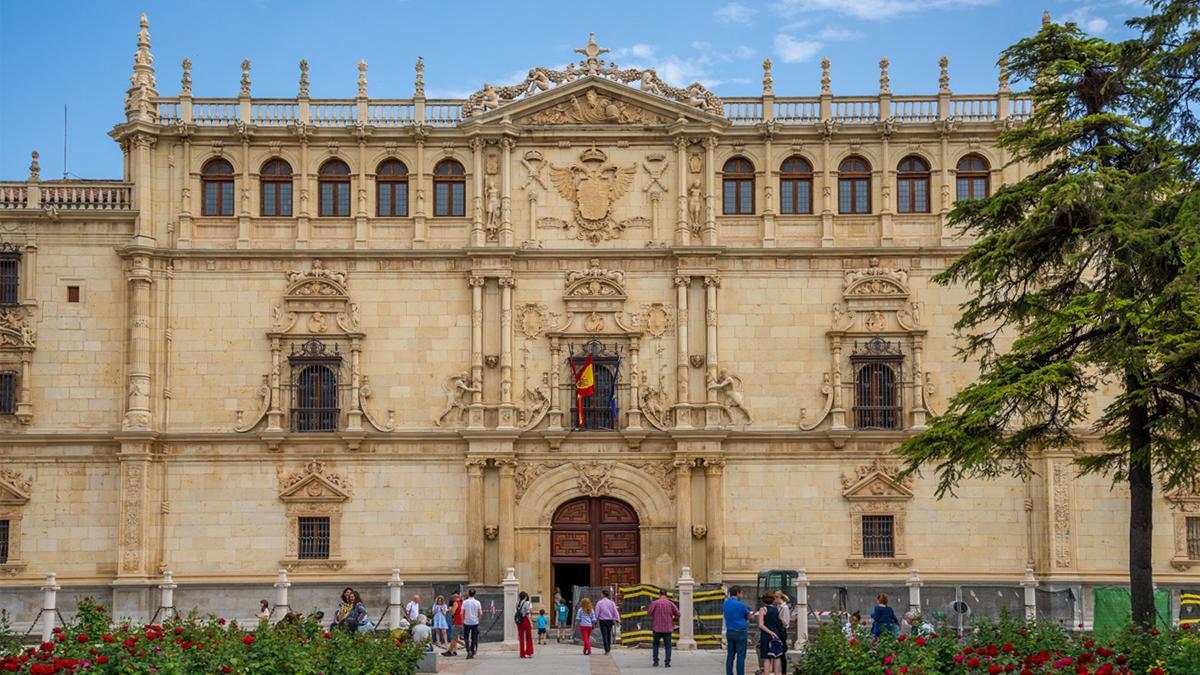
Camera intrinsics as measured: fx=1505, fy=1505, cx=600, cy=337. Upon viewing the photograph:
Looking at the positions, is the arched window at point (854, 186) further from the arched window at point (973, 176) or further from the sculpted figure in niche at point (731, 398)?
the sculpted figure in niche at point (731, 398)

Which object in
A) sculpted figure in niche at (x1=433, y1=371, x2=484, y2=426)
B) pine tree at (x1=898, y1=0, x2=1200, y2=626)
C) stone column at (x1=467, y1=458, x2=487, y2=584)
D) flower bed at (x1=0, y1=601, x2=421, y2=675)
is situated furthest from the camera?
sculpted figure in niche at (x1=433, y1=371, x2=484, y2=426)

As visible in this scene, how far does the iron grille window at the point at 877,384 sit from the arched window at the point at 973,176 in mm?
5102

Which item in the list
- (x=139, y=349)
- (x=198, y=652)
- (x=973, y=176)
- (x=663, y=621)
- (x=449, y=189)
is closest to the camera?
(x=198, y=652)

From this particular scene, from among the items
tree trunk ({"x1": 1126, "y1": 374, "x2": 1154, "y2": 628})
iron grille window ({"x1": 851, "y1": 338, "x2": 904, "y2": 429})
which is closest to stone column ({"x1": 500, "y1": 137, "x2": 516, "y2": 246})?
iron grille window ({"x1": 851, "y1": 338, "x2": 904, "y2": 429})

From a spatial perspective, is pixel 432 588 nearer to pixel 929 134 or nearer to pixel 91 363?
pixel 91 363

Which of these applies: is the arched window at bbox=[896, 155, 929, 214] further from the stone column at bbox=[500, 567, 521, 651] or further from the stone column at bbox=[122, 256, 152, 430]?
the stone column at bbox=[122, 256, 152, 430]

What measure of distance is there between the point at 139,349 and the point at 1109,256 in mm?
27415

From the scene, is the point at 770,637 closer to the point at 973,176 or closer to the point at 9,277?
the point at 973,176

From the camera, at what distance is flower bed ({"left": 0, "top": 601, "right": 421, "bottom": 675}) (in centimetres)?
2020

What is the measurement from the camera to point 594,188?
1743 inches

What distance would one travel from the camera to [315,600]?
42625 millimetres

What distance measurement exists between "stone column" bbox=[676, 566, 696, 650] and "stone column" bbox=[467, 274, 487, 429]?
10.1 m

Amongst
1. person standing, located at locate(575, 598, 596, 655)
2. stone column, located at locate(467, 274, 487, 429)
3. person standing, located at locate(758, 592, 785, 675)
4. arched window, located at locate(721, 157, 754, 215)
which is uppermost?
arched window, located at locate(721, 157, 754, 215)

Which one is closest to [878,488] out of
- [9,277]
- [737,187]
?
[737,187]
